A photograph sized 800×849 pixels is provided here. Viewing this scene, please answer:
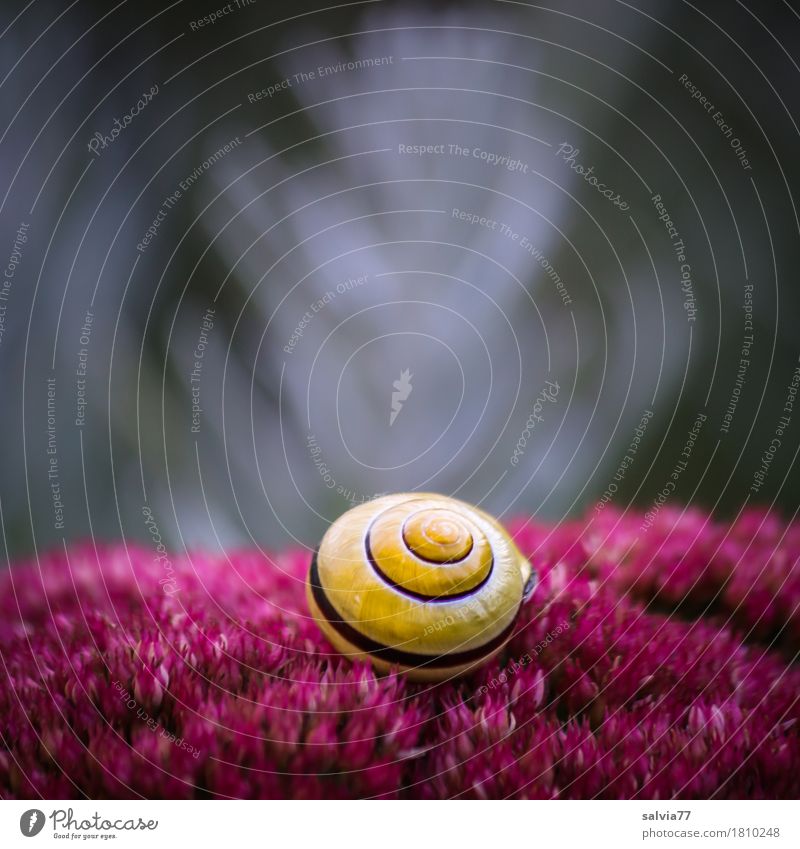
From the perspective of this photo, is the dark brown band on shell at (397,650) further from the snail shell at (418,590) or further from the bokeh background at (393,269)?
the bokeh background at (393,269)

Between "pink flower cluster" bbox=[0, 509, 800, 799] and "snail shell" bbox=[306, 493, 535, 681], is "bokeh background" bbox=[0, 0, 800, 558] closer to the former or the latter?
"pink flower cluster" bbox=[0, 509, 800, 799]

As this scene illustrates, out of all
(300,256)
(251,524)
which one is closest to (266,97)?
(300,256)

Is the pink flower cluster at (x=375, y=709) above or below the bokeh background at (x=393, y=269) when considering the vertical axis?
below

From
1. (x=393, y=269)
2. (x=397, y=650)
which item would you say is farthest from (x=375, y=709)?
(x=393, y=269)

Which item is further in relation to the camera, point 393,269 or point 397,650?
point 393,269

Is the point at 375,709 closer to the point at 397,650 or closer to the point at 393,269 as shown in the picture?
the point at 397,650

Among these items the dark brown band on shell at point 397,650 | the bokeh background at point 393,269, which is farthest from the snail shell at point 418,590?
A: the bokeh background at point 393,269
